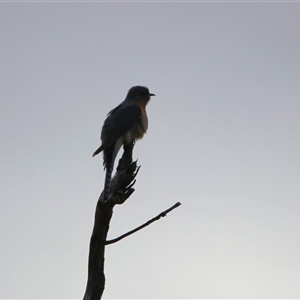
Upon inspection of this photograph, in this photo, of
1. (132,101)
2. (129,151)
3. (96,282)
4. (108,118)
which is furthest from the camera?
(132,101)

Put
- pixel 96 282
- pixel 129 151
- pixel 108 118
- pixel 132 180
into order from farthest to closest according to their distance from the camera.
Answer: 1. pixel 108 118
2. pixel 129 151
3. pixel 132 180
4. pixel 96 282

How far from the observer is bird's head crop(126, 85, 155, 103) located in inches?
367

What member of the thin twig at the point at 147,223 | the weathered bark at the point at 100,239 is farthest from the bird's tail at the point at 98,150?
the thin twig at the point at 147,223

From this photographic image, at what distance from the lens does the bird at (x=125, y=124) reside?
7108 mm

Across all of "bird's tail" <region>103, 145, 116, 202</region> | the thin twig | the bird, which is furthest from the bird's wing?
the thin twig

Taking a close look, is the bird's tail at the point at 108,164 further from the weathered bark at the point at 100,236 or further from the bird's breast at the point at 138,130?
the bird's breast at the point at 138,130

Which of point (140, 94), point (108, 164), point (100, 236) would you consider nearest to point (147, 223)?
point (100, 236)

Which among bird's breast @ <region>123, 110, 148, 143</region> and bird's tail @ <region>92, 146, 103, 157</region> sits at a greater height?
bird's breast @ <region>123, 110, 148, 143</region>

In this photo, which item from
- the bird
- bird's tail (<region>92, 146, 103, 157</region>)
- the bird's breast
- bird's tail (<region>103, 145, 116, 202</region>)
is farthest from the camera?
the bird's breast

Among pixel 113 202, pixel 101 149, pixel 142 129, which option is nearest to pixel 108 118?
pixel 142 129

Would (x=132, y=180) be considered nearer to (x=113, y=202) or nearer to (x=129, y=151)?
(x=113, y=202)

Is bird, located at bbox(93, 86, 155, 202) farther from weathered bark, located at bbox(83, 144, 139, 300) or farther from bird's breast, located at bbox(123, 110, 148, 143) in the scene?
weathered bark, located at bbox(83, 144, 139, 300)

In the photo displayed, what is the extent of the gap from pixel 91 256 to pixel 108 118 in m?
3.90

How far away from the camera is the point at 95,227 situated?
4.69 metres
